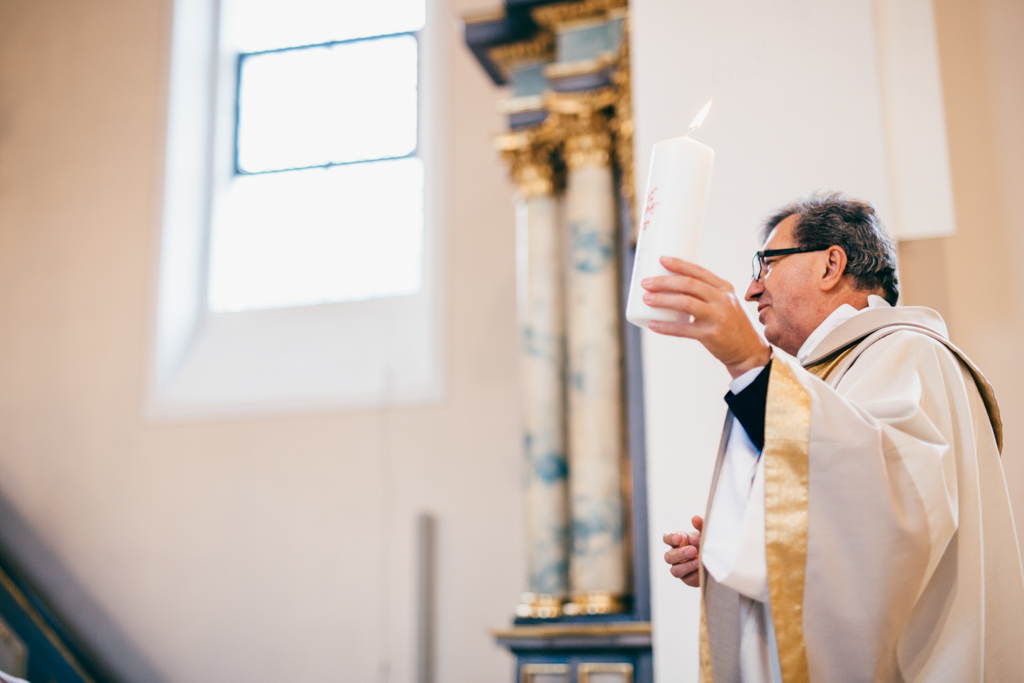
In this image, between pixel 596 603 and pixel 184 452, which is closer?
pixel 596 603

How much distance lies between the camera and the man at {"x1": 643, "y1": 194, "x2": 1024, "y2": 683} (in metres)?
1.49

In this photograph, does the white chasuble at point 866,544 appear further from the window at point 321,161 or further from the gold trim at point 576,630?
the window at point 321,161

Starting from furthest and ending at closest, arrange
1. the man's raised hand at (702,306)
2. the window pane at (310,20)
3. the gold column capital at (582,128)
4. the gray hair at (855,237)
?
the window pane at (310,20)
the gold column capital at (582,128)
the gray hair at (855,237)
the man's raised hand at (702,306)

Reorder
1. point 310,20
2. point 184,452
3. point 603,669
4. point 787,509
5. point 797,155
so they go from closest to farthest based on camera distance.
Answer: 1. point 787,509
2. point 797,155
3. point 603,669
4. point 184,452
5. point 310,20

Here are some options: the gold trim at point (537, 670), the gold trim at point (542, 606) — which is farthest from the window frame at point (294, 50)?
the gold trim at point (537, 670)

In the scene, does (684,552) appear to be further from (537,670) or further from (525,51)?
(525,51)

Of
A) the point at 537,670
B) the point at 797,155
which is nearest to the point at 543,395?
the point at 537,670

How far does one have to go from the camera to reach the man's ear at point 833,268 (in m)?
1.94

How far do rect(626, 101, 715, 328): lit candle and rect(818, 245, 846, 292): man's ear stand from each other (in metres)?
0.60

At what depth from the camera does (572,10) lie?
4590 millimetres

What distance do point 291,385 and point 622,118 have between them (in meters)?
2.89

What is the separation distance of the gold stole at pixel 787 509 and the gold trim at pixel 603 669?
93.2 inches

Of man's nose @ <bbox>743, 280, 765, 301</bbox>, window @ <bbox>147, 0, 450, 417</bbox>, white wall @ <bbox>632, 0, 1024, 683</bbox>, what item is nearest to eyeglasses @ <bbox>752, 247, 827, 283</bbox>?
man's nose @ <bbox>743, 280, 765, 301</bbox>

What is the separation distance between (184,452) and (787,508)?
5.32 m
